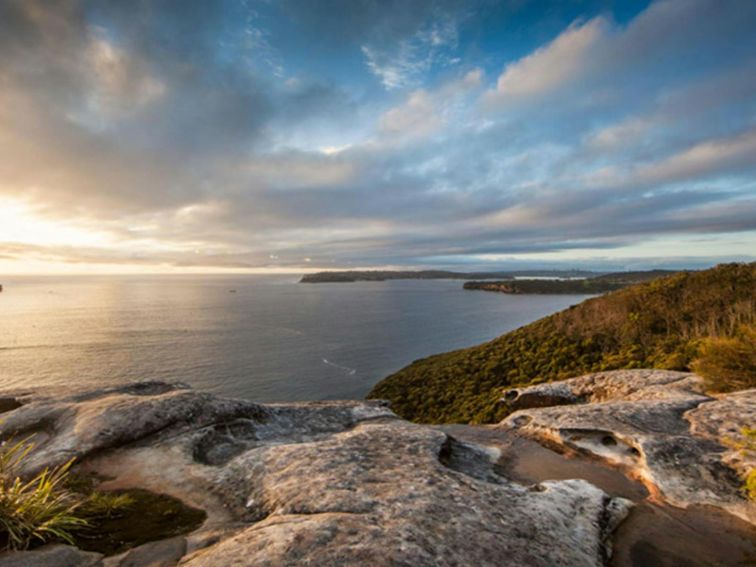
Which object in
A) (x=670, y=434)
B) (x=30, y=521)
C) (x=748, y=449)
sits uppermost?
(x=30, y=521)

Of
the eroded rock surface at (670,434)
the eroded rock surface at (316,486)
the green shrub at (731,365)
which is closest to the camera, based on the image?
the eroded rock surface at (316,486)

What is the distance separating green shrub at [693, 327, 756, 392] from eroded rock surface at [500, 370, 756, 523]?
63 centimetres

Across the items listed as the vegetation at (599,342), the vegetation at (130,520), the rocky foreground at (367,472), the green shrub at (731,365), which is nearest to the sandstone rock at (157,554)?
the rocky foreground at (367,472)

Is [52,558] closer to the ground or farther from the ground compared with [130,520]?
farther from the ground

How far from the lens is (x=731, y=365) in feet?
43.3

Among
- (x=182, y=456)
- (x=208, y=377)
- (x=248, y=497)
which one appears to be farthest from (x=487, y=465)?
→ (x=208, y=377)

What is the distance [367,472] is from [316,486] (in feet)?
4.10

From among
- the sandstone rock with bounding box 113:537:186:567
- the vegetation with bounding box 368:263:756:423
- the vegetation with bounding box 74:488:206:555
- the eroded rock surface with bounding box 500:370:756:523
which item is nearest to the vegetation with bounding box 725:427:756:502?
the eroded rock surface with bounding box 500:370:756:523

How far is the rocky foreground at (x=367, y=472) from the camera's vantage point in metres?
5.20

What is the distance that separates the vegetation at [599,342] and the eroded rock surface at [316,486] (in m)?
18.7

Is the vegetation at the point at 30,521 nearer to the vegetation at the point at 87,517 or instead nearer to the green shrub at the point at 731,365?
the vegetation at the point at 87,517

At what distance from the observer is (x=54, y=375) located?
199 ft

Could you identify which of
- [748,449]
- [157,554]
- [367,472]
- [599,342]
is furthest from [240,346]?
[748,449]

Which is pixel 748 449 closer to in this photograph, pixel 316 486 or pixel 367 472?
pixel 367 472
